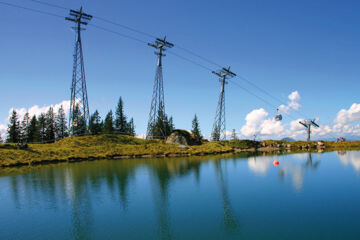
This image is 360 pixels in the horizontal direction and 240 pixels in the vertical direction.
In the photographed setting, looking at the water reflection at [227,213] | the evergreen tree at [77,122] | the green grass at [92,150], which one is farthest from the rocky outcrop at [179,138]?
the water reflection at [227,213]

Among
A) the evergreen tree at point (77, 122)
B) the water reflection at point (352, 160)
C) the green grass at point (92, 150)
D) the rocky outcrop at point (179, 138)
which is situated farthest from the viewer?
the rocky outcrop at point (179, 138)

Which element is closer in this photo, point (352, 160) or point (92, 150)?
point (352, 160)

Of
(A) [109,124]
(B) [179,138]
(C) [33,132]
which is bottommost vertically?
(B) [179,138]

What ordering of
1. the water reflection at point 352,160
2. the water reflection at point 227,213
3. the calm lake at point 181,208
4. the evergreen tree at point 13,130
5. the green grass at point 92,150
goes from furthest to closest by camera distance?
1. the evergreen tree at point 13,130
2. the green grass at point 92,150
3. the water reflection at point 352,160
4. the water reflection at point 227,213
5. the calm lake at point 181,208

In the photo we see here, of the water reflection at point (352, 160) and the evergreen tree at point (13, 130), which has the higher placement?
the evergreen tree at point (13, 130)

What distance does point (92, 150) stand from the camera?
173 ft

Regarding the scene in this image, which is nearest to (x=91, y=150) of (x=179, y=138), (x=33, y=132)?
(x=179, y=138)

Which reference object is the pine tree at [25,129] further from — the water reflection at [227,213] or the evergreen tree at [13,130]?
the water reflection at [227,213]

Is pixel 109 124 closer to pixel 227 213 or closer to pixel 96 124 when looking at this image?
pixel 96 124

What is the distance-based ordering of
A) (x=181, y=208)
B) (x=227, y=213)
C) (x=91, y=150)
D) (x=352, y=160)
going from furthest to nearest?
(x=91, y=150) → (x=352, y=160) → (x=181, y=208) → (x=227, y=213)

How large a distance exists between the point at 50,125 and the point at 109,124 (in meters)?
25.0

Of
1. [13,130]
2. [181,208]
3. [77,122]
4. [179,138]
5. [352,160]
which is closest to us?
[181,208]

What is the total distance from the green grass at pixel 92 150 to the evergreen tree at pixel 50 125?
45.3 metres

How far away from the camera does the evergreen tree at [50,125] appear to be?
3735 inches
